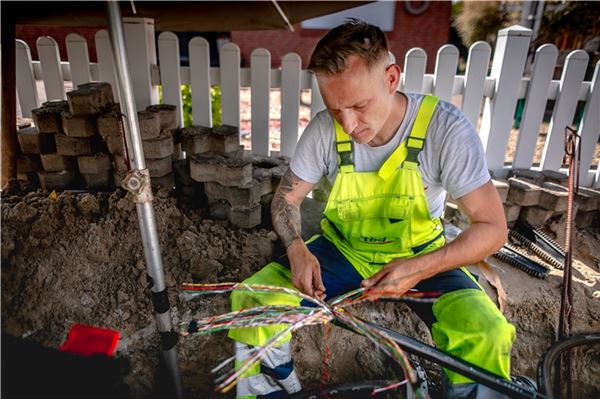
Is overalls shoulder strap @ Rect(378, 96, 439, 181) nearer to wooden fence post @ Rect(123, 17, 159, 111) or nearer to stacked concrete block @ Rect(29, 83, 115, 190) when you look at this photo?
stacked concrete block @ Rect(29, 83, 115, 190)

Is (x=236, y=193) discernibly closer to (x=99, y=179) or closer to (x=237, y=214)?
(x=237, y=214)

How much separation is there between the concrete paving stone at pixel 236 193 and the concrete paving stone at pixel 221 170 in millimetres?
36

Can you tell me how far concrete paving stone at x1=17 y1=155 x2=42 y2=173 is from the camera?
286 cm

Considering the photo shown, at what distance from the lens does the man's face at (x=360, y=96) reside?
1.67 metres

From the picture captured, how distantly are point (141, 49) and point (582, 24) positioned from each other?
455 inches

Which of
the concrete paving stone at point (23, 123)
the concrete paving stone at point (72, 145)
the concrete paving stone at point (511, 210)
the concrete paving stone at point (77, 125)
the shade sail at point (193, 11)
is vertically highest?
the shade sail at point (193, 11)

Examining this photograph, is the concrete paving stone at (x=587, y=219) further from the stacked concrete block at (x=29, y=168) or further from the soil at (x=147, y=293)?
the stacked concrete block at (x=29, y=168)

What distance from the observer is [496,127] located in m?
3.39

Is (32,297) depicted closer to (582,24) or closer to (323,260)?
(323,260)

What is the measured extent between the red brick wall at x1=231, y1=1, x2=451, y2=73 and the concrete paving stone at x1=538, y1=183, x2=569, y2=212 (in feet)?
29.8

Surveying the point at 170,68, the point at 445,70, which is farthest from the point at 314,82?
the point at 170,68

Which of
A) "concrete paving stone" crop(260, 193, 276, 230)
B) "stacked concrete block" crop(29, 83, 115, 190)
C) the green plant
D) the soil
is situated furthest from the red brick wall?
the soil

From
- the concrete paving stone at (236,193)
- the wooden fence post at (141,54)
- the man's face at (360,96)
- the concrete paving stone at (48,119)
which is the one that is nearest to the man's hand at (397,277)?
the man's face at (360,96)

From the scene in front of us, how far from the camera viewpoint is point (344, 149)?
1.96 m
